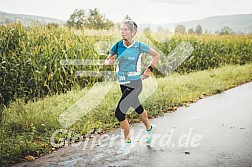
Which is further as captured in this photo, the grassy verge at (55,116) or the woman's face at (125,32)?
the grassy verge at (55,116)

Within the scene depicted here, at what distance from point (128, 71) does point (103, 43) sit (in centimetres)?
667

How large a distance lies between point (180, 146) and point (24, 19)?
23.2ft

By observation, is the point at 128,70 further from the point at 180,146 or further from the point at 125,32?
the point at 180,146

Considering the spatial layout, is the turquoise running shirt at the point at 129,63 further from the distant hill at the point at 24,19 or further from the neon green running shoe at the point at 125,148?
the distant hill at the point at 24,19

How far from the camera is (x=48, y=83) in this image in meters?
8.48

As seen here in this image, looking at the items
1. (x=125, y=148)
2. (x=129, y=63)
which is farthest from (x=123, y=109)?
(x=129, y=63)

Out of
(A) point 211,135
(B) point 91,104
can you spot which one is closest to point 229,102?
(A) point 211,135

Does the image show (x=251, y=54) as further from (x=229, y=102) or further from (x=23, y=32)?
(x=23, y=32)

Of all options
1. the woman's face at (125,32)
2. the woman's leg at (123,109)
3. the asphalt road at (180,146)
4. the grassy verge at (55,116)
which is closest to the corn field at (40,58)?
the grassy verge at (55,116)

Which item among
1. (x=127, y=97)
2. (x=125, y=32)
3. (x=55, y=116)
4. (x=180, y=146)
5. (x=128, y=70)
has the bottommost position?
(x=180, y=146)

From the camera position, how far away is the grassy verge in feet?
15.6

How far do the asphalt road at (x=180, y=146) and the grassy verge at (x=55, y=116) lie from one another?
12.4 inches

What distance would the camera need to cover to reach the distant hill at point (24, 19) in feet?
30.7

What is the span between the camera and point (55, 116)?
602 cm
